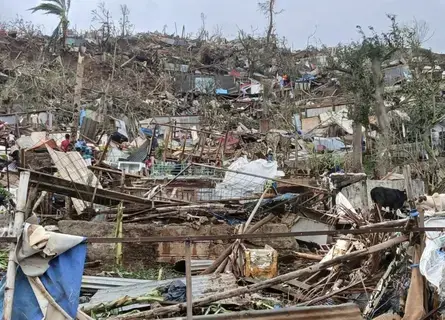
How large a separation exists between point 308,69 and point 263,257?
26.4m

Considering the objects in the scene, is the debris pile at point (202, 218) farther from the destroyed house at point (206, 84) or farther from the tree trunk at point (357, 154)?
the destroyed house at point (206, 84)

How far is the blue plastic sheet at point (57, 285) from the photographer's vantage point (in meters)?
3.39

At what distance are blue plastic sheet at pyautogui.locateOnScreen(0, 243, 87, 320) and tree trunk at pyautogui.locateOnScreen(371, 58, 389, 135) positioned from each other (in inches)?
595

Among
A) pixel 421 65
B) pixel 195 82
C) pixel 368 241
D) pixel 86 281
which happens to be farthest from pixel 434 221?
pixel 195 82

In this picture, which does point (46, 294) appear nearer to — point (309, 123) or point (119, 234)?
point (119, 234)

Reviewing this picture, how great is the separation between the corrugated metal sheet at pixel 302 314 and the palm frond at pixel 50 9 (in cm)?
2672

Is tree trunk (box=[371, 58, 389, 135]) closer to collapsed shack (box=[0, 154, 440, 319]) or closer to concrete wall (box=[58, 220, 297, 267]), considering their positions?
collapsed shack (box=[0, 154, 440, 319])

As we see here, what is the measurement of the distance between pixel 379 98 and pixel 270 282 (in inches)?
552

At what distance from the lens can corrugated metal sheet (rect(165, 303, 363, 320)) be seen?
4.54 metres

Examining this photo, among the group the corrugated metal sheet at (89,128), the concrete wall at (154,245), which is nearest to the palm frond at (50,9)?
the corrugated metal sheet at (89,128)

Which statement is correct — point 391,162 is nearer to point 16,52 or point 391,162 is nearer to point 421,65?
point 421,65

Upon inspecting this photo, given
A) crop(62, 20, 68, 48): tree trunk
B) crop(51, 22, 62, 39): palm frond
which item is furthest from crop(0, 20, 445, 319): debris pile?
crop(51, 22, 62, 39): palm frond

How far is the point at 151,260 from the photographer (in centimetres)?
879

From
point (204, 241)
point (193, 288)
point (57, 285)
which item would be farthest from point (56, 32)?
point (57, 285)
